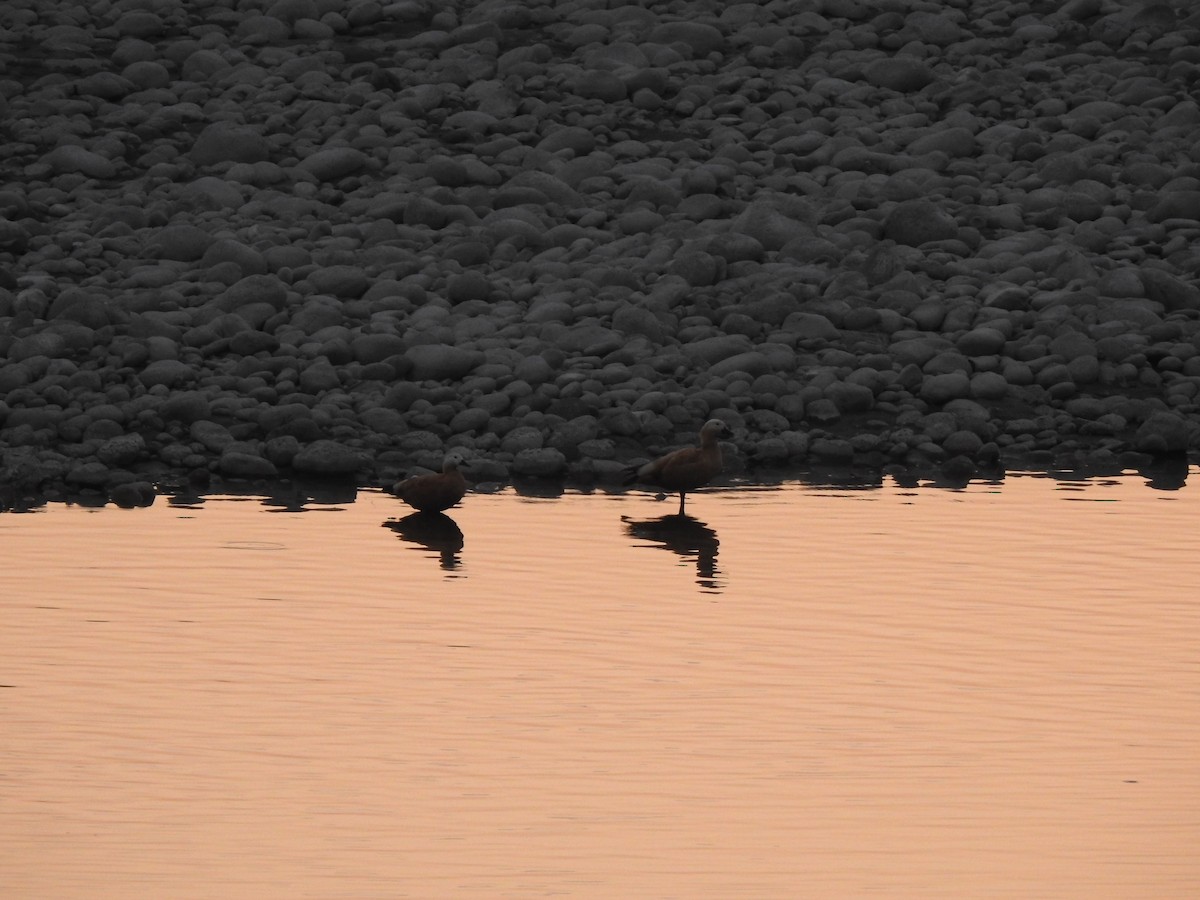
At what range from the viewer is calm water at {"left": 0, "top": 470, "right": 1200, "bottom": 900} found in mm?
8852

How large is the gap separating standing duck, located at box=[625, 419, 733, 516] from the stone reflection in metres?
1.71

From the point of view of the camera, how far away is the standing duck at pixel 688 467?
17.3 meters

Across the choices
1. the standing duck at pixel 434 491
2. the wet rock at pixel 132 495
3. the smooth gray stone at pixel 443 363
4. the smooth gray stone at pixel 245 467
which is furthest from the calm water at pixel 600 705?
the smooth gray stone at pixel 443 363

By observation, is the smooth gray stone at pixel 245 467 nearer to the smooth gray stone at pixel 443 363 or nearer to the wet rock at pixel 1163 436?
the smooth gray stone at pixel 443 363

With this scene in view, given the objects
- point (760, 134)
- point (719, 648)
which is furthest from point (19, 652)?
point (760, 134)

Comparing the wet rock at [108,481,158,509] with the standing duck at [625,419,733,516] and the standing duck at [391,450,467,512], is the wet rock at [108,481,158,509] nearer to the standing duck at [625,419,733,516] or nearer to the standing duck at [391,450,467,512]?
the standing duck at [391,450,467,512]

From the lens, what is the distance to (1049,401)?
20641 millimetres

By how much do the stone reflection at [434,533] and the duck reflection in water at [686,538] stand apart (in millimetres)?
1274

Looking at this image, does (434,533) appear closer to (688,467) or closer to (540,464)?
(688,467)

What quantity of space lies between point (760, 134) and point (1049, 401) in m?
7.49

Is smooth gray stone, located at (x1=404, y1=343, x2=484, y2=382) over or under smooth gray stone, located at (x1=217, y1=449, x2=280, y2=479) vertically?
over

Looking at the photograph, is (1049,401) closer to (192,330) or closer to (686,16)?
(192,330)

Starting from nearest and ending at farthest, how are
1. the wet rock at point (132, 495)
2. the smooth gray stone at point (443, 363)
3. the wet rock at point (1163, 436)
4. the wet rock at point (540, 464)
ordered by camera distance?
the wet rock at point (132, 495) < the wet rock at point (540, 464) < the wet rock at point (1163, 436) < the smooth gray stone at point (443, 363)

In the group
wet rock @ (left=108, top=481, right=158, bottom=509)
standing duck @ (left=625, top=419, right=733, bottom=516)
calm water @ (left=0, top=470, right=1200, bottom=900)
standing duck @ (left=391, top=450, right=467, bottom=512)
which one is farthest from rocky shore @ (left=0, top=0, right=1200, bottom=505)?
calm water @ (left=0, top=470, right=1200, bottom=900)
